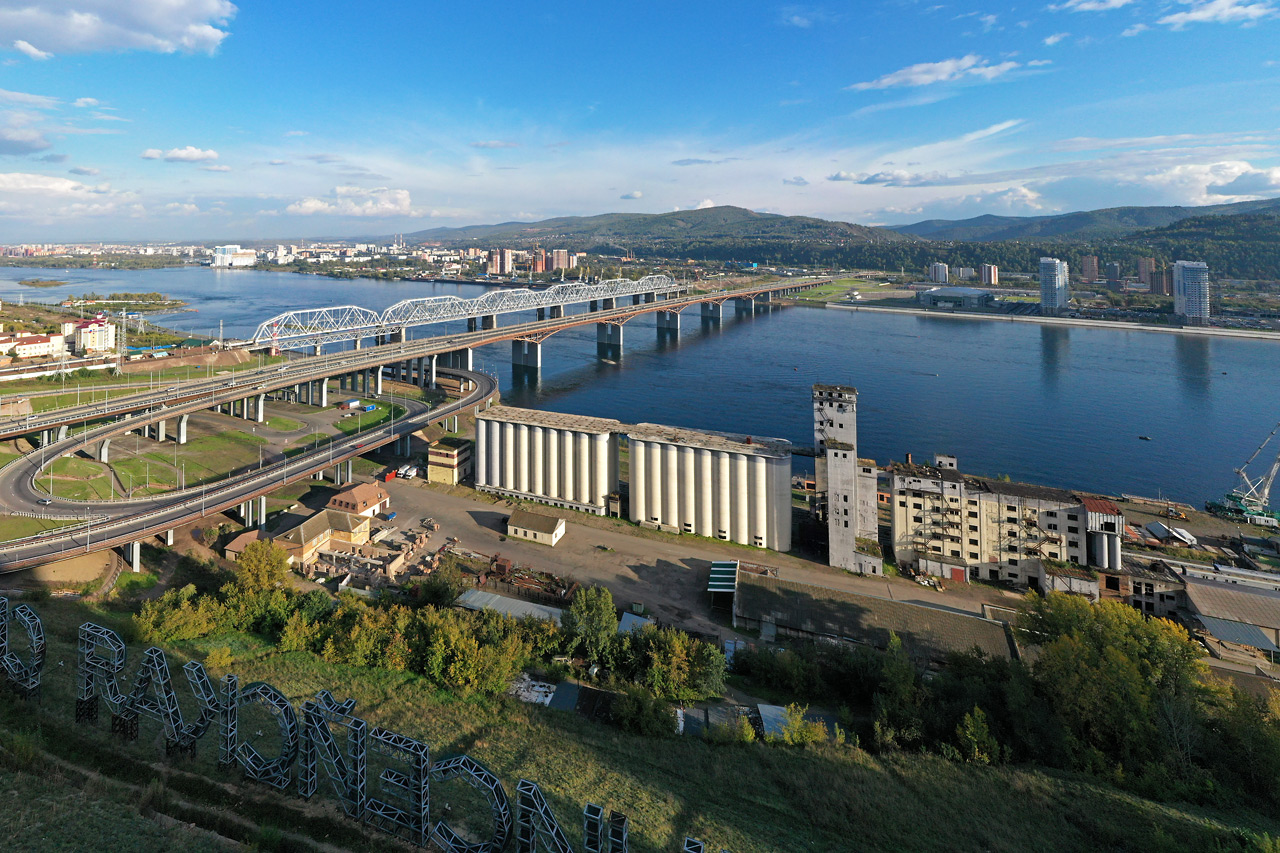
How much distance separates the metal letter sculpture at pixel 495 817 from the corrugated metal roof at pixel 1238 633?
1575 centimetres

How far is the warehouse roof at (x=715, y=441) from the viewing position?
18734 millimetres

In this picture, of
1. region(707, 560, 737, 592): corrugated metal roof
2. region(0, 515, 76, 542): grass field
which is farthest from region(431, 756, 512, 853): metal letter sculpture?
region(0, 515, 76, 542): grass field

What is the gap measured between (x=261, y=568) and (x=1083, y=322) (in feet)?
267

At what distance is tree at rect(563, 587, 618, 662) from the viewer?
1215 cm

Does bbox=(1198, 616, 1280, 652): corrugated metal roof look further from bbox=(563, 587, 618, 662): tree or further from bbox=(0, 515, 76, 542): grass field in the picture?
bbox=(0, 515, 76, 542): grass field

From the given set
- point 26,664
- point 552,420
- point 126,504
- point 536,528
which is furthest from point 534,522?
point 126,504

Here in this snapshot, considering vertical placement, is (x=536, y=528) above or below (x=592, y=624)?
above

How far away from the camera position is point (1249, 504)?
22.3 m

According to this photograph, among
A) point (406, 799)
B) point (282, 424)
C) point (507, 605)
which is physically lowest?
point (507, 605)

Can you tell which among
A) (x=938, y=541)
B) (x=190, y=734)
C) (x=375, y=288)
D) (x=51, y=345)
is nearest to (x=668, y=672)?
(x=190, y=734)

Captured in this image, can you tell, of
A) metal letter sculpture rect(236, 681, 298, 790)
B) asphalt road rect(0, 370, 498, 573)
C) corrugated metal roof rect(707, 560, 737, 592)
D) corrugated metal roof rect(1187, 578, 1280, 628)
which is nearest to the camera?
metal letter sculpture rect(236, 681, 298, 790)

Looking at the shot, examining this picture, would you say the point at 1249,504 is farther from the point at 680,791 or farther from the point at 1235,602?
the point at 680,791

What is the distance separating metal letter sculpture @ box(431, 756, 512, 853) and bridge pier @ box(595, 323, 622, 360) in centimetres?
4906

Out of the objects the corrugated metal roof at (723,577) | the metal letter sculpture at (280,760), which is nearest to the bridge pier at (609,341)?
the corrugated metal roof at (723,577)
